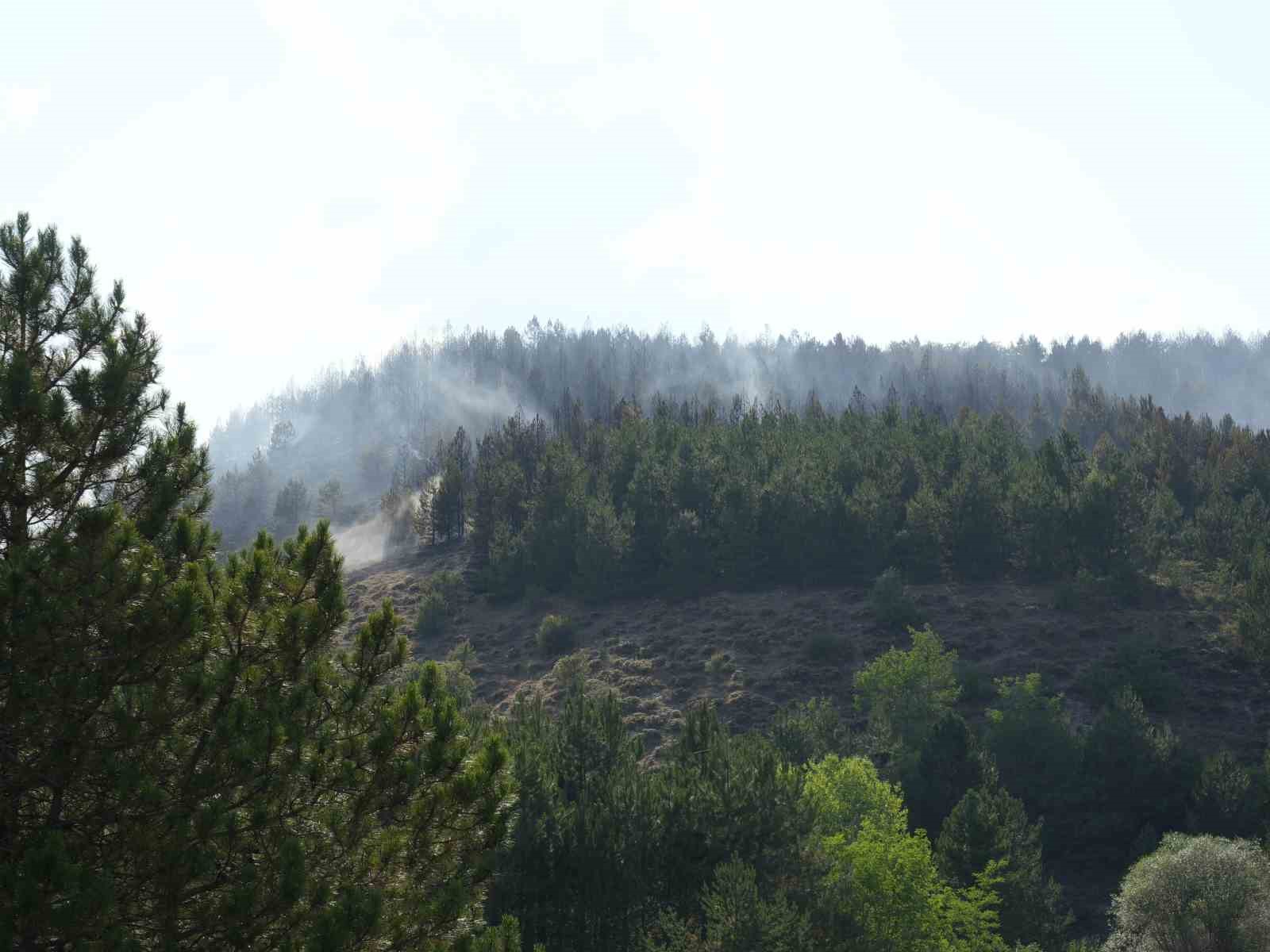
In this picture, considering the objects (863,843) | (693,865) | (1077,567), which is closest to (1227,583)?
(1077,567)

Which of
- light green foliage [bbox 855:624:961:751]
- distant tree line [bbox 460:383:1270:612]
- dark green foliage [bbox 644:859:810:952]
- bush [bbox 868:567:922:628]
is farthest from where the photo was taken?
distant tree line [bbox 460:383:1270:612]

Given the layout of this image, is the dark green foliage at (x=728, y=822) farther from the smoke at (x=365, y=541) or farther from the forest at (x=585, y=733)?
the smoke at (x=365, y=541)

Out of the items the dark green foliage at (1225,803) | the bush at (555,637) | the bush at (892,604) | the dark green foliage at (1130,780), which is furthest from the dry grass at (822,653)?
the dark green foliage at (1225,803)

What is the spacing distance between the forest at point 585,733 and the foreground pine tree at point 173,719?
0.04 metres

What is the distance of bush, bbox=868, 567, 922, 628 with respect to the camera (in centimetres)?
7262

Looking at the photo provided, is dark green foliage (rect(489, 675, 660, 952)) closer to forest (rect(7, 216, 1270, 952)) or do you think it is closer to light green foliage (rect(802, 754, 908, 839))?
forest (rect(7, 216, 1270, 952))

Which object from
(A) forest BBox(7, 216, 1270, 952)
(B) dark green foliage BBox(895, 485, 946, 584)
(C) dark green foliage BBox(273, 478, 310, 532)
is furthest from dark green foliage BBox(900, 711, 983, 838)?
(C) dark green foliage BBox(273, 478, 310, 532)

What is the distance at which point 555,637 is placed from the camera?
254 feet

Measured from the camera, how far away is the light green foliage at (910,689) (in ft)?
177

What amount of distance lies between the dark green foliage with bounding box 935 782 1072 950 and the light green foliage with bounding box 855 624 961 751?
44.5 ft

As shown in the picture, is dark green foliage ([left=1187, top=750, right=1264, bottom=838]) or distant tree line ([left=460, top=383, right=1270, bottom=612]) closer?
dark green foliage ([left=1187, top=750, right=1264, bottom=838])

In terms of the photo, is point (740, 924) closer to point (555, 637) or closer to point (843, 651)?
point (843, 651)

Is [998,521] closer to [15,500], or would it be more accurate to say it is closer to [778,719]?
[778,719]

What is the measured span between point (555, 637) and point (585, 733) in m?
43.5
